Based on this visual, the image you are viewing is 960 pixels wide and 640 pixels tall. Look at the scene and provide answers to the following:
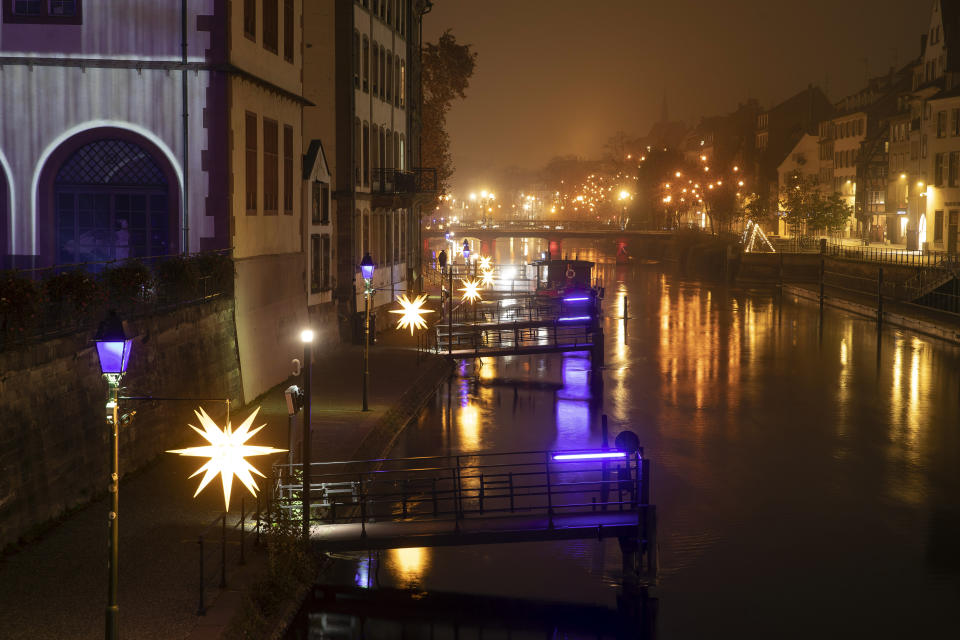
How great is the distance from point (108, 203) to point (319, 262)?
13.1m

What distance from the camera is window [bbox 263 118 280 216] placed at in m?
31.3

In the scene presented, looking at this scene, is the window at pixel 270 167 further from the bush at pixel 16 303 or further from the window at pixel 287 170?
the bush at pixel 16 303

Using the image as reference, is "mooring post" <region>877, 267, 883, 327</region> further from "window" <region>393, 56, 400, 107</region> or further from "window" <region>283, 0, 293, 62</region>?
"window" <region>283, 0, 293, 62</region>

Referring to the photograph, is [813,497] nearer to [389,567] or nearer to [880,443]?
[880,443]

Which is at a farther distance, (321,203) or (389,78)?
(389,78)

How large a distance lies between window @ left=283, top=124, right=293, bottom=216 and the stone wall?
8.11m

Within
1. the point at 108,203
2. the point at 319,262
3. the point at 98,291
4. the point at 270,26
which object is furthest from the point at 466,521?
the point at 319,262

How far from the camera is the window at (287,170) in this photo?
33.3 metres

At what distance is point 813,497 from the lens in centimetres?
2836

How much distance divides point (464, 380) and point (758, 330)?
80.4 feet

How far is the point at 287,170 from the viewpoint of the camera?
33719 mm

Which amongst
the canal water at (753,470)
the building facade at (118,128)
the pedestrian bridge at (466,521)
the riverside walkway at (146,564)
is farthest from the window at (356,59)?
the pedestrian bridge at (466,521)

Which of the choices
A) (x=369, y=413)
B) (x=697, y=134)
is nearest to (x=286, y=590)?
(x=369, y=413)

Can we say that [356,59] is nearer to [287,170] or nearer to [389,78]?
[389,78]
